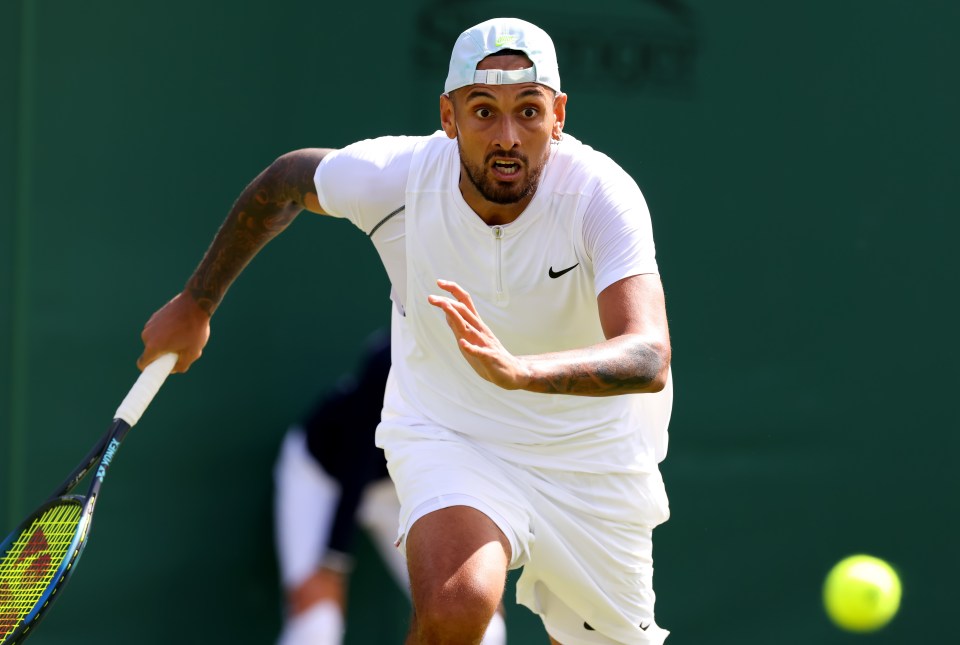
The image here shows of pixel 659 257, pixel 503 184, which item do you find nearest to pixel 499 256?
pixel 503 184

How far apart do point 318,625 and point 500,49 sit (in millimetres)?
2179

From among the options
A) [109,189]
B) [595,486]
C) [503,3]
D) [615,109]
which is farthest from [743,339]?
[109,189]

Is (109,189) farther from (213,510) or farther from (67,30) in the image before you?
(213,510)

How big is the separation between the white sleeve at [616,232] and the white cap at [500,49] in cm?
27

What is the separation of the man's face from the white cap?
0.05 feet

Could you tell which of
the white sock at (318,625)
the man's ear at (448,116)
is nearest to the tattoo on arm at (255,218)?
the man's ear at (448,116)

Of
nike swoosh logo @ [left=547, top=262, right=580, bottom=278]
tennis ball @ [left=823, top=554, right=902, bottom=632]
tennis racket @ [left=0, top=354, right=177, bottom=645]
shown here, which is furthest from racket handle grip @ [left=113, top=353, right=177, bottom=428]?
tennis ball @ [left=823, top=554, right=902, bottom=632]

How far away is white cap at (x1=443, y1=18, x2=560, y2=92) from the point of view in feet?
10.7

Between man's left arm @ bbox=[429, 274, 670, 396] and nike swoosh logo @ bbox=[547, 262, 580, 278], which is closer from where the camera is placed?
man's left arm @ bbox=[429, 274, 670, 396]

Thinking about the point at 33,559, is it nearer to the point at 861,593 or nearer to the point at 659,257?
the point at 659,257

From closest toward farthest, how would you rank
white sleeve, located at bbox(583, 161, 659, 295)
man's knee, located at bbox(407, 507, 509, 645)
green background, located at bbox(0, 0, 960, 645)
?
man's knee, located at bbox(407, 507, 509, 645), white sleeve, located at bbox(583, 161, 659, 295), green background, located at bbox(0, 0, 960, 645)

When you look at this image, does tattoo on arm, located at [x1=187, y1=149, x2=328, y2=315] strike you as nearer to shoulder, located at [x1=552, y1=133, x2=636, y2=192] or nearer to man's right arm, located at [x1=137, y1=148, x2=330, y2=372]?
man's right arm, located at [x1=137, y1=148, x2=330, y2=372]

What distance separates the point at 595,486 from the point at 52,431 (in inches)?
75.1

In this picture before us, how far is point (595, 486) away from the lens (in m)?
3.56
